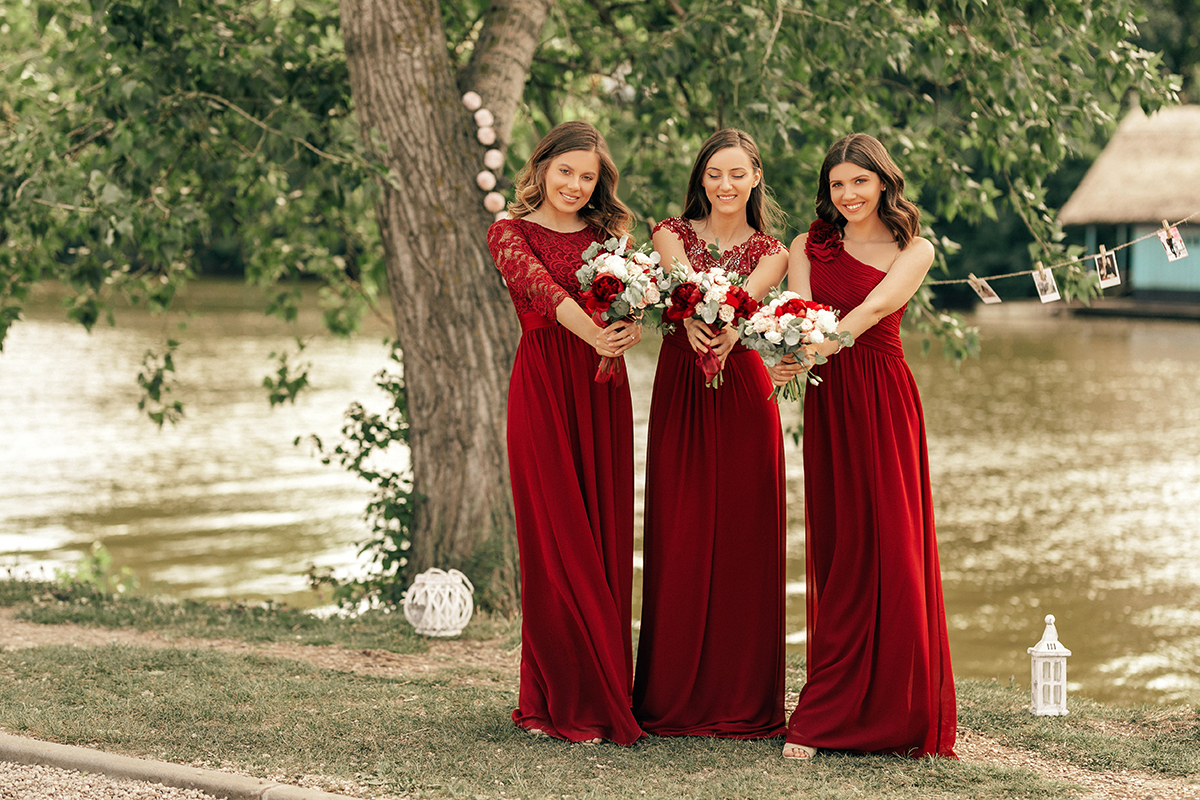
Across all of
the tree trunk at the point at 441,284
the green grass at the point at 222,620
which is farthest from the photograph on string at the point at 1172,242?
the green grass at the point at 222,620

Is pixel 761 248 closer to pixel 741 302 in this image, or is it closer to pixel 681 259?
pixel 681 259

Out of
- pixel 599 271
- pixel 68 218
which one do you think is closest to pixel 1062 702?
pixel 599 271

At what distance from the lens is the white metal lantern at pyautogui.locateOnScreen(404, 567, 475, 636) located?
19.2ft

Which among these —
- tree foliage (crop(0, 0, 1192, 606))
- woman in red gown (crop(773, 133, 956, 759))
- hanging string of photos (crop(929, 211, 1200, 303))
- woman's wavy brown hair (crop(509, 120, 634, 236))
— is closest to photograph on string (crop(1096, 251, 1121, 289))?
hanging string of photos (crop(929, 211, 1200, 303))

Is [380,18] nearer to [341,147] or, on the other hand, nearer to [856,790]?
[341,147]

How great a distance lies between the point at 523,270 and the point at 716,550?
123 cm

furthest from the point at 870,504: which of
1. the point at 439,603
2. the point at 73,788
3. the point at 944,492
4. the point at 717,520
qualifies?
the point at 944,492

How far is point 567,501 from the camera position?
14.1ft

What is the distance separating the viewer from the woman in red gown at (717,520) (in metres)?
4.32

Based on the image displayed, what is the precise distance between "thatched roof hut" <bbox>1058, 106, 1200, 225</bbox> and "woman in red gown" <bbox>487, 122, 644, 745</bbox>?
1049 inches

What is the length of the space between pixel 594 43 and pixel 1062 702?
5.33 m

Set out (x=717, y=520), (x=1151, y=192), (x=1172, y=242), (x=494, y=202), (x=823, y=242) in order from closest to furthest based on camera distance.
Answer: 1. (x=823, y=242)
2. (x=717, y=520)
3. (x=1172, y=242)
4. (x=494, y=202)
5. (x=1151, y=192)

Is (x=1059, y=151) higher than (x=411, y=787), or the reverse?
(x=1059, y=151)

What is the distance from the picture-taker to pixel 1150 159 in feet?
94.8
